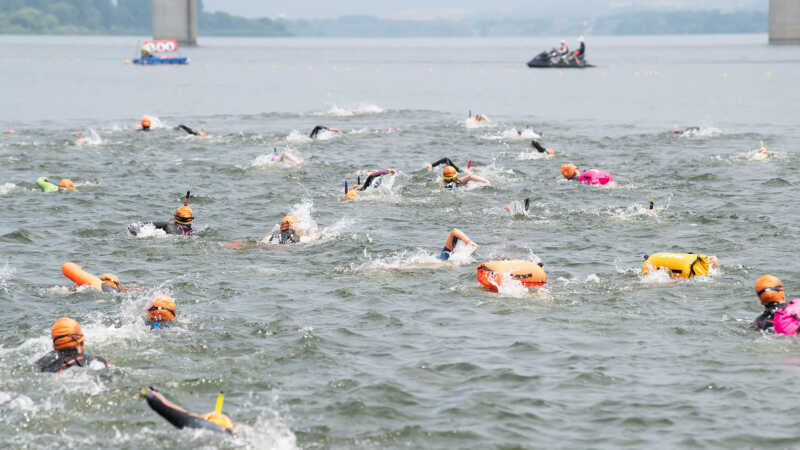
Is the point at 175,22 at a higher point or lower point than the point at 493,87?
higher

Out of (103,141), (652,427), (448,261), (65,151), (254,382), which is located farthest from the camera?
(103,141)

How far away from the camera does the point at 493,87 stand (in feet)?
270

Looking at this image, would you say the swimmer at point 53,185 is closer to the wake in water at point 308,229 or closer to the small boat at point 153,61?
the wake in water at point 308,229

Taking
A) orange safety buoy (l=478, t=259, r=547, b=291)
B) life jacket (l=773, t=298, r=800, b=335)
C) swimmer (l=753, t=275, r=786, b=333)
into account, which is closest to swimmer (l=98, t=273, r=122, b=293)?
orange safety buoy (l=478, t=259, r=547, b=291)

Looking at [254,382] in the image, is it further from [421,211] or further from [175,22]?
[175,22]

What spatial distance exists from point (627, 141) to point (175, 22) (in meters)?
122

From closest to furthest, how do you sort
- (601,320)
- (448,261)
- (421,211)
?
A: (601,320), (448,261), (421,211)

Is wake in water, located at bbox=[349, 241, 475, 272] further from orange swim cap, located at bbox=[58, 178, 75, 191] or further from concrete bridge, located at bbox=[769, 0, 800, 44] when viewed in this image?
concrete bridge, located at bbox=[769, 0, 800, 44]

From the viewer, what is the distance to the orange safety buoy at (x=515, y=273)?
1661 centimetres

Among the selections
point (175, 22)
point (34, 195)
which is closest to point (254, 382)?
point (34, 195)

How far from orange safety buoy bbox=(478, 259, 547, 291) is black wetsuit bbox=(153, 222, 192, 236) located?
766cm

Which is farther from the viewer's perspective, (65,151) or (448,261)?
(65,151)

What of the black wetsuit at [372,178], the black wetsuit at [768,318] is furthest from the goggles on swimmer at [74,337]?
the black wetsuit at [372,178]

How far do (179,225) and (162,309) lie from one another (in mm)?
6803
